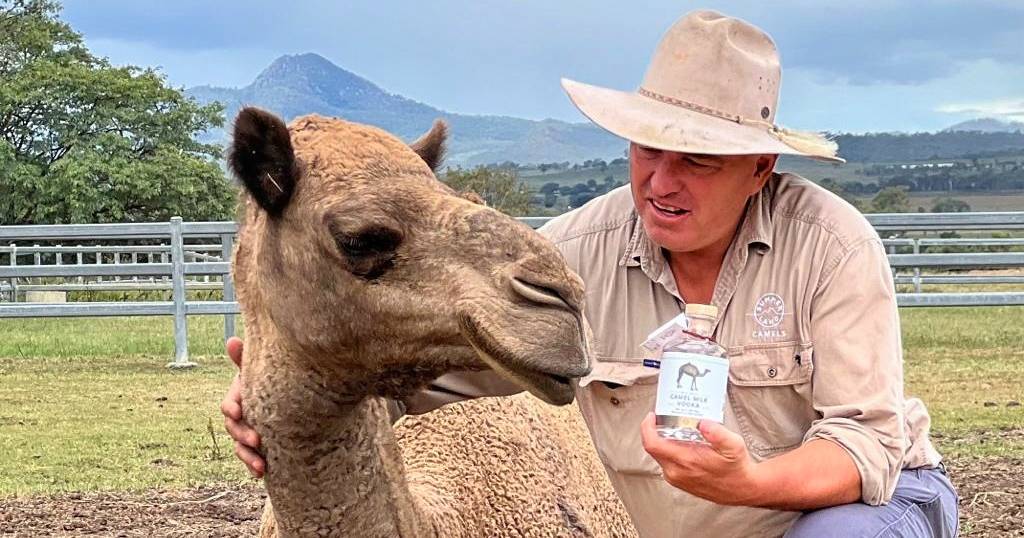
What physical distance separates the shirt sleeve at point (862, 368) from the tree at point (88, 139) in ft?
101

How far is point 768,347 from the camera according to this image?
3143 mm

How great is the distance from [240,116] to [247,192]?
22 centimetres

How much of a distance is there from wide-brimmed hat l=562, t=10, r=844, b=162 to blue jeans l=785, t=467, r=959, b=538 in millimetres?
875

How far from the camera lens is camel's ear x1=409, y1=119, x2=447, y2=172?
10.8 feet

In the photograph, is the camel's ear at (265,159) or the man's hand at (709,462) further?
the camel's ear at (265,159)

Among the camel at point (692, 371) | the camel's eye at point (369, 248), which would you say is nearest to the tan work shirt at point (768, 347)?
the camel at point (692, 371)

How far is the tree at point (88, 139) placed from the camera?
3516 centimetres

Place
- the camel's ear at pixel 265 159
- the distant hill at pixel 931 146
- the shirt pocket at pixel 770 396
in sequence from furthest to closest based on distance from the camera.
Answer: the distant hill at pixel 931 146
the shirt pocket at pixel 770 396
the camel's ear at pixel 265 159

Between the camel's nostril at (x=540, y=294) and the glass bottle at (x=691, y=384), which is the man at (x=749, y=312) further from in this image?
the camel's nostril at (x=540, y=294)

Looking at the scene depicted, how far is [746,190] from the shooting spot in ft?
10.3

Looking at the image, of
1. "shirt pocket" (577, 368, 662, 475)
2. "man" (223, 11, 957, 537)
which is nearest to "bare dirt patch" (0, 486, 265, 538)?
"shirt pocket" (577, 368, 662, 475)

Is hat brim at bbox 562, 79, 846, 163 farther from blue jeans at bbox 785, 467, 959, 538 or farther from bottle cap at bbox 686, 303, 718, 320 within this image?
blue jeans at bbox 785, 467, 959, 538

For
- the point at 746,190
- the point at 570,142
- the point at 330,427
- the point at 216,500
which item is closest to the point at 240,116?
the point at 330,427

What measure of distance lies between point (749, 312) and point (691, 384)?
82 cm
